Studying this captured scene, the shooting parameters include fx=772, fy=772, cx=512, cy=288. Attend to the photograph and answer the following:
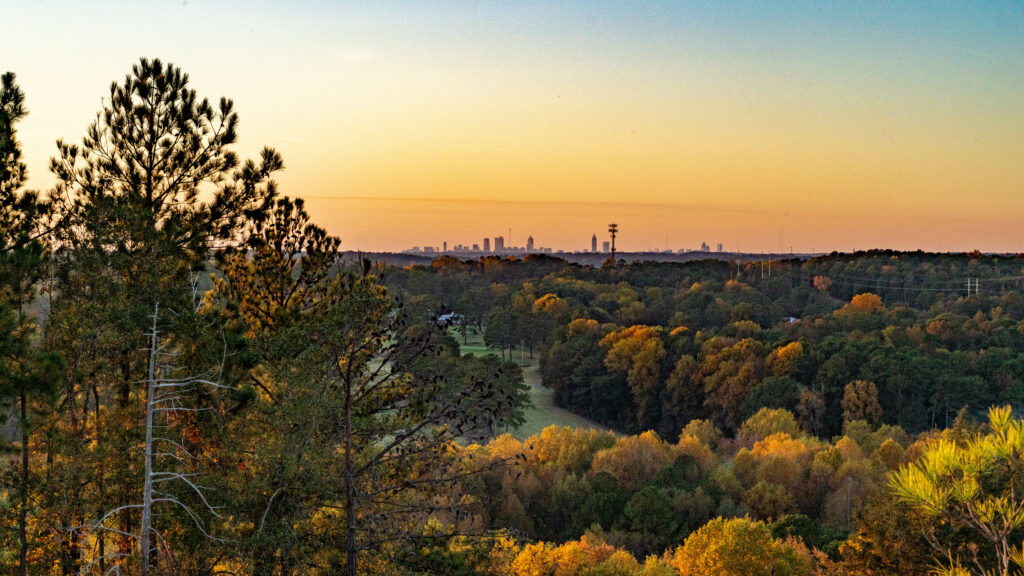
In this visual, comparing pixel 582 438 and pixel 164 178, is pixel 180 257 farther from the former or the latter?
pixel 582 438

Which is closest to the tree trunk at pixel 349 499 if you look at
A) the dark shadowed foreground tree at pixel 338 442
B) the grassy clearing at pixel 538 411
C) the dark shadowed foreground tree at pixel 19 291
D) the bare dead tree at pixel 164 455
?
the dark shadowed foreground tree at pixel 338 442

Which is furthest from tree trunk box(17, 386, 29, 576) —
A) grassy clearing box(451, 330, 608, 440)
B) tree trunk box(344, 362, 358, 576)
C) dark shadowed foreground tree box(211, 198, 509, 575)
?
grassy clearing box(451, 330, 608, 440)

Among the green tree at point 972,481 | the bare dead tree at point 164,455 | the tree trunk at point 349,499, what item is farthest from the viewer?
the bare dead tree at point 164,455

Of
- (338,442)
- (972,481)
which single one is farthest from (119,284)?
(972,481)

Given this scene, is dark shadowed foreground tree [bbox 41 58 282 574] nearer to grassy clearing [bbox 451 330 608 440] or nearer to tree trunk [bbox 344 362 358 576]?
tree trunk [bbox 344 362 358 576]

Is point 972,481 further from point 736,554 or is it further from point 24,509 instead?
point 736,554

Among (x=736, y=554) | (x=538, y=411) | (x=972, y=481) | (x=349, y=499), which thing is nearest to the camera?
(x=972, y=481)

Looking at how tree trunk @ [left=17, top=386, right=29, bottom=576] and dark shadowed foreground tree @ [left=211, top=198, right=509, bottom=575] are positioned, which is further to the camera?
tree trunk @ [left=17, top=386, right=29, bottom=576]

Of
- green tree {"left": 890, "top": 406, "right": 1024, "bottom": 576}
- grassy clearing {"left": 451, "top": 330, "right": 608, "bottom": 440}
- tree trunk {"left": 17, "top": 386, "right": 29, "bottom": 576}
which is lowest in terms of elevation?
grassy clearing {"left": 451, "top": 330, "right": 608, "bottom": 440}

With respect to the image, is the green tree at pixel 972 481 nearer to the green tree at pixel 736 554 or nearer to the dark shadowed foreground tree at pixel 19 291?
the dark shadowed foreground tree at pixel 19 291

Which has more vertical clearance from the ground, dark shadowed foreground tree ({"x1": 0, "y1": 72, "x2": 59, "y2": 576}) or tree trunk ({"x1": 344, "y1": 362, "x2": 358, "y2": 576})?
dark shadowed foreground tree ({"x1": 0, "y1": 72, "x2": 59, "y2": 576})
